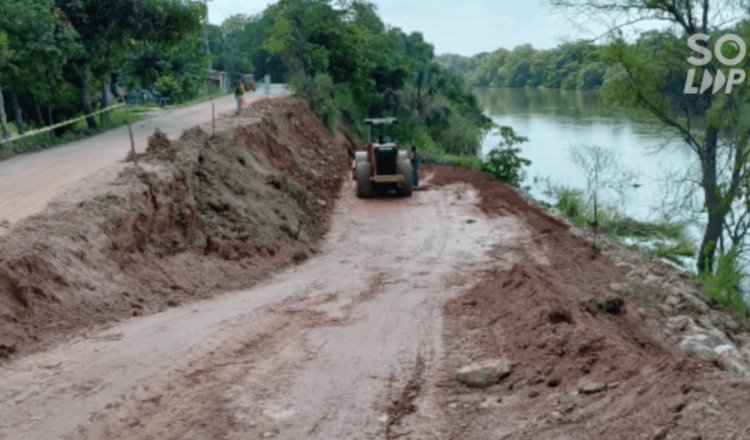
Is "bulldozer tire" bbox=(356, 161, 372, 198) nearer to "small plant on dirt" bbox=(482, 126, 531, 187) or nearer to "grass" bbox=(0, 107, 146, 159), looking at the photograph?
"grass" bbox=(0, 107, 146, 159)

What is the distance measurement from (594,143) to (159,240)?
34.8m

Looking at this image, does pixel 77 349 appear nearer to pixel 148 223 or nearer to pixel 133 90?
pixel 148 223

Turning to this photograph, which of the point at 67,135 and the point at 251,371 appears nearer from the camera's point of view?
the point at 251,371

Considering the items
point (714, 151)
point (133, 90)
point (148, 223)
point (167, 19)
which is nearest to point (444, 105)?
point (133, 90)

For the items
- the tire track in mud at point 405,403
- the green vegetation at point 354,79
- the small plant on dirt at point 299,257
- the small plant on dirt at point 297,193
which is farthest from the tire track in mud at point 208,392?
the green vegetation at point 354,79

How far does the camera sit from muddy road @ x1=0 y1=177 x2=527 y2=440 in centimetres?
659

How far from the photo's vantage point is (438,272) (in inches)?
595

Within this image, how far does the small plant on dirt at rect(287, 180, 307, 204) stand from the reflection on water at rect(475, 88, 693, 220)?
8761 millimetres

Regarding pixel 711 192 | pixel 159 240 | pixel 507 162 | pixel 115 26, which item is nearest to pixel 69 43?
pixel 115 26

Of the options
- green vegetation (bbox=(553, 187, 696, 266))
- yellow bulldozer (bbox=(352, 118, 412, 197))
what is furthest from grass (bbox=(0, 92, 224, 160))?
green vegetation (bbox=(553, 187, 696, 266))

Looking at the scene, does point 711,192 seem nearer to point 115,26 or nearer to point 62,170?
point 62,170

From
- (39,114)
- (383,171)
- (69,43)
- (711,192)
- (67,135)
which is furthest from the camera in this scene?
(383,171)

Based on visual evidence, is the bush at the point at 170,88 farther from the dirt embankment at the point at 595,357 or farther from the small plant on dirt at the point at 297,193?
the dirt embankment at the point at 595,357

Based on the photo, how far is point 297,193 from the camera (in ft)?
69.3
